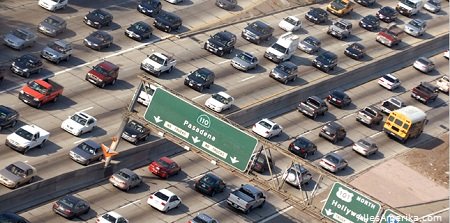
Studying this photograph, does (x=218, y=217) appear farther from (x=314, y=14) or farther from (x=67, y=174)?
(x=314, y=14)

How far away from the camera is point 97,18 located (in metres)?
116

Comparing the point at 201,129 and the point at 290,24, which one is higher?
the point at 201,129

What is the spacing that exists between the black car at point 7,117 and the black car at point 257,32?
33.1 meters

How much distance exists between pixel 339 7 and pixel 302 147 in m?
33.5

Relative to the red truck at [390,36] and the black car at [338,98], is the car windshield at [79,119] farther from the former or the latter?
the red truck at [390,36]

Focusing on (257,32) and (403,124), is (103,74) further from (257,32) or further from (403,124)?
(403,124)

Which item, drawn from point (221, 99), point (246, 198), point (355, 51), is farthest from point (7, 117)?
point (355, 51)

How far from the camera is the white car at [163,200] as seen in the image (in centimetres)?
8962

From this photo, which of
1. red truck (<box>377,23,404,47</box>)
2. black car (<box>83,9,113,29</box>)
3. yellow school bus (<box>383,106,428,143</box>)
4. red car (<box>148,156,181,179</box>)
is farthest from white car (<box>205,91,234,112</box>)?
red truck (<box>377,23,404,47</box>)

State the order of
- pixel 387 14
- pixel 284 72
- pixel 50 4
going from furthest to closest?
pixel 387 14, pixel 50 4, pixel 284 72

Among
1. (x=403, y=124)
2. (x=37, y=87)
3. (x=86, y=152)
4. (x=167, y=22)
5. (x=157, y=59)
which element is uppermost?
(x=403, y=124)

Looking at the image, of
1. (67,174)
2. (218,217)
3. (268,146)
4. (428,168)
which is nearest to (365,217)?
(268,146)

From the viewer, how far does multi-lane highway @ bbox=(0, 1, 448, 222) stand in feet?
313

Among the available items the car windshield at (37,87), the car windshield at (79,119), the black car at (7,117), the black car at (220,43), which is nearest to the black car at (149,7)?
the black car at (220,43)
